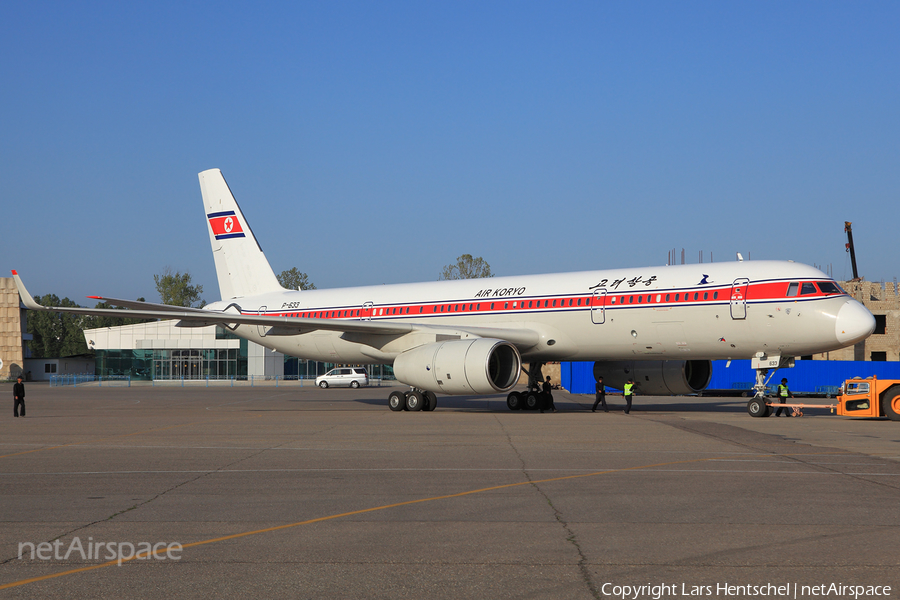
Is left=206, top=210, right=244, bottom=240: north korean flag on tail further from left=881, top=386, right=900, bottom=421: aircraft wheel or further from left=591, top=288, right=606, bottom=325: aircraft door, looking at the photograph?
left=881, top=386, right=900, bottom=421: aircraft wheel

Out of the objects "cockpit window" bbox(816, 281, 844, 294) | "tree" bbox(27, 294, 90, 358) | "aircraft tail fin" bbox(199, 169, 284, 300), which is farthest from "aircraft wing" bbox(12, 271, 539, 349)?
"tree" bbox(27, 294, 90, 358)

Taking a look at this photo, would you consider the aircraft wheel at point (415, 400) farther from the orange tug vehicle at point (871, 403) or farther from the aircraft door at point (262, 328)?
the orange tug vehicle at point (871, 403)

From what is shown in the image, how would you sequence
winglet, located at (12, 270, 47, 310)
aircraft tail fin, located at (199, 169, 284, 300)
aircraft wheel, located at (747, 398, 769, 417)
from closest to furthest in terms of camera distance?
1. aircraft wheel, located at (747, 398, 769, 417)
2. winglet, located at (12, 270, 47, 310)
3. aircraft tail fin, located at (199, 169, 284, 300)

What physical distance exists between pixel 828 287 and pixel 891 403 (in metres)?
4.32

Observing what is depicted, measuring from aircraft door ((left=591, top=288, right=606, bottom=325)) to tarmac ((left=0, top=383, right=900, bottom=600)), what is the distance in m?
8.24

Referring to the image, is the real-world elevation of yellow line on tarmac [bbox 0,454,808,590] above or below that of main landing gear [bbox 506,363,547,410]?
above

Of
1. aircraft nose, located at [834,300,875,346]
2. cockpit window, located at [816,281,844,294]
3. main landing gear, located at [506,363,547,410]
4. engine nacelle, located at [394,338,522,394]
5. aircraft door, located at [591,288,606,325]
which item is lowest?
main landing gear, located at [506,363,547,410]

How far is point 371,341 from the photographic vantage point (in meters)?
27.9

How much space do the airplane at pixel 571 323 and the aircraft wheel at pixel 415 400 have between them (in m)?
0.03

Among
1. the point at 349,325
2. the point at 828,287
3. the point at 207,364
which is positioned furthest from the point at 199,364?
the point at 828,287

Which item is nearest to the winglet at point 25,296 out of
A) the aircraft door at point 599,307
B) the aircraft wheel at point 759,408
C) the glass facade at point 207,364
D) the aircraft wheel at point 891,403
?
the aircraft door at point 599,307

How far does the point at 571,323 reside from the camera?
2512 centimetres

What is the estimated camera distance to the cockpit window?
21875mm

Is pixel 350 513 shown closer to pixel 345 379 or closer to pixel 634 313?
pixel 634 313
